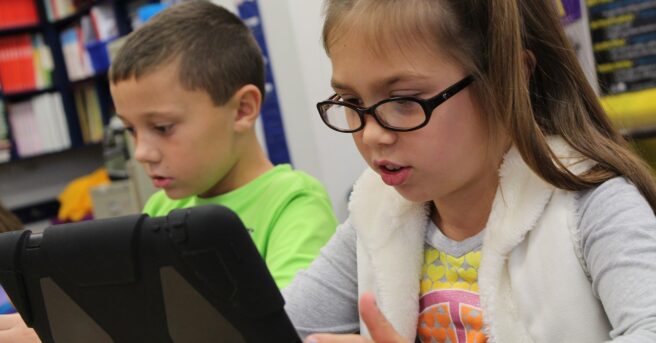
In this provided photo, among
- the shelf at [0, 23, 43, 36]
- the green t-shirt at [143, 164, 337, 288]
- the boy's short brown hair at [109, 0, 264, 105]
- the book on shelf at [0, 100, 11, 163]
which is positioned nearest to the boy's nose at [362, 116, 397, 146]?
the green t-shirt at [143, 164, 337, 288]

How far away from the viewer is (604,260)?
64cm

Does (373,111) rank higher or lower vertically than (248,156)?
higher

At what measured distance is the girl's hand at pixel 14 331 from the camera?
0.72m

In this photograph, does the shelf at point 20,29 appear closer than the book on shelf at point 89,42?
No

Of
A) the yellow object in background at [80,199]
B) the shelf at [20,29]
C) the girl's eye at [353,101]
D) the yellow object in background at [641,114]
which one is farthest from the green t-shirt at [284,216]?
the shelf at [20,29]

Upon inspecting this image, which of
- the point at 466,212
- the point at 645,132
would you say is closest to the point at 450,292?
the point at 466,212

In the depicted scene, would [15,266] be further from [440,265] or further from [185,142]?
[185,142]

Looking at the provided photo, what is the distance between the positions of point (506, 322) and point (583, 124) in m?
0.23

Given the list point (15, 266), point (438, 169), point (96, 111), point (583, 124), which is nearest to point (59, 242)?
point (15, 266)

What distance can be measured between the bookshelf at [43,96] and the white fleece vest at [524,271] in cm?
404

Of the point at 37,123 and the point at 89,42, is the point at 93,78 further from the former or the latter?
the point at 37,123

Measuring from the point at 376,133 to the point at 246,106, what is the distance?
0.66 m

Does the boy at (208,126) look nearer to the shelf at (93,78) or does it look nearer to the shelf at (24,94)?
the shelf at (93,78)

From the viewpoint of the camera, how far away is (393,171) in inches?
29.2
